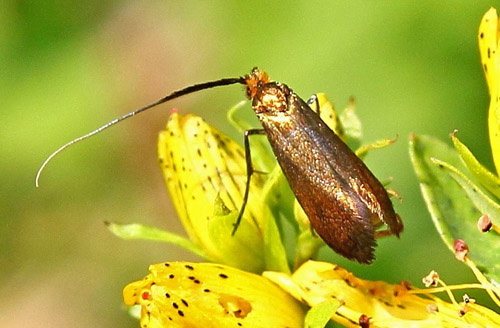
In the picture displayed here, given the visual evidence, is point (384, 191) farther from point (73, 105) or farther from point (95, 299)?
point (73, 105)

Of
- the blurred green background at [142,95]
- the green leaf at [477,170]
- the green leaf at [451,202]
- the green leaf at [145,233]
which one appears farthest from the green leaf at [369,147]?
the blurred green background at [142,95]

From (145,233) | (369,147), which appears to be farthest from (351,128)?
(145,233)

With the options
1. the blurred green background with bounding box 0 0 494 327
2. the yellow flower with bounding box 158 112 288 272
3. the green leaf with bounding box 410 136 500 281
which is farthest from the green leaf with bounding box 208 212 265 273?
the blurred green background with bounding box 0 0 494 327

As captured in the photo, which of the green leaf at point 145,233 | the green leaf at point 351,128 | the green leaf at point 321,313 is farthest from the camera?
the green leaf at point 351,128

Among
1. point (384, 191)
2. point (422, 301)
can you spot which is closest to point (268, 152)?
point (384, 191)

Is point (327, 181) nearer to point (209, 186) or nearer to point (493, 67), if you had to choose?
point (209, 186)

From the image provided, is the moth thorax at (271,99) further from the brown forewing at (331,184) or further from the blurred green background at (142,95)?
the blurred green background at (142,95)
